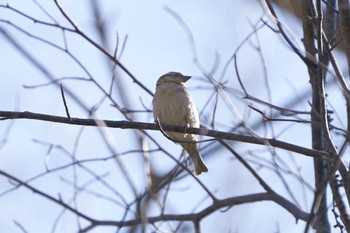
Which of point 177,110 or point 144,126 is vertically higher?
point 177,110

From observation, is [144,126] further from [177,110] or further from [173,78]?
[173,78]

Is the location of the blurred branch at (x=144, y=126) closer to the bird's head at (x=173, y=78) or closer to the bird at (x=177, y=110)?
the bird at (x=177, y=110)

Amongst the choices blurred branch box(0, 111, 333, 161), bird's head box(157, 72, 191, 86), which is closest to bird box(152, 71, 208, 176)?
bird's head box(157, 72, 191, 86)

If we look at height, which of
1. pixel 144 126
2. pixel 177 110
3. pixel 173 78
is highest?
pixel 173 78

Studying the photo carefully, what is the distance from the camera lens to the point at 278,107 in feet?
14.6

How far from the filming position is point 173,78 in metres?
7.25

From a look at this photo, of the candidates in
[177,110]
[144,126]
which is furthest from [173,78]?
[144,126]

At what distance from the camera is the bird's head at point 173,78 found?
7184mm

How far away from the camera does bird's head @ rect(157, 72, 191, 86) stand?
283 inches

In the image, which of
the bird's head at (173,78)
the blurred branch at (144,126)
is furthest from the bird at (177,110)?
the blurred branch at (144,126)

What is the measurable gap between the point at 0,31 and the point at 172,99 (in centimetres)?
280

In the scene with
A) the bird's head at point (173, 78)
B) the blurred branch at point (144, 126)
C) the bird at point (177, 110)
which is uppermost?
the bird's head at point (173, 78)

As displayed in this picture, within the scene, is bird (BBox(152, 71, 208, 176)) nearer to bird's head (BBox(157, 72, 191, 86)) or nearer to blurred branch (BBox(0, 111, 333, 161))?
bird's head (BBox(157, 72, 191, 86))

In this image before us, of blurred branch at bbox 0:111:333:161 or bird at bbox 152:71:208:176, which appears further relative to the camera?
bird at bbox 152:71:208:176
